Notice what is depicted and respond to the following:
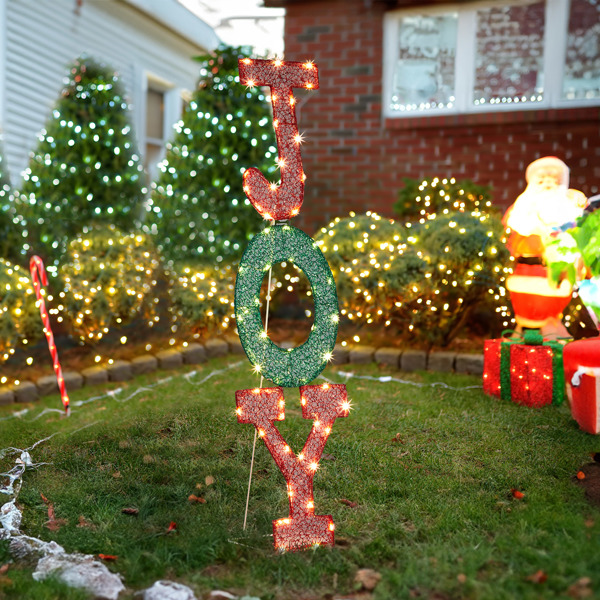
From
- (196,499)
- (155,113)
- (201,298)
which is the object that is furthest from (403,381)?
(155,113)

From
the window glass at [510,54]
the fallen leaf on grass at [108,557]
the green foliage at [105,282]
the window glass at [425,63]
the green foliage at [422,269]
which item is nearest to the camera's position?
the fallen leaf on grass at [108,557]

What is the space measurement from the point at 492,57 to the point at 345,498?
6166 mm

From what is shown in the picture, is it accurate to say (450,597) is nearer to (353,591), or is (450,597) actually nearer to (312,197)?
(353,591)

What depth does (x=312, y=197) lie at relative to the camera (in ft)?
28.2

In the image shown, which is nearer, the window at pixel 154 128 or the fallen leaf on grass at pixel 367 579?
the fallen leaf on grass at pixel 367 579

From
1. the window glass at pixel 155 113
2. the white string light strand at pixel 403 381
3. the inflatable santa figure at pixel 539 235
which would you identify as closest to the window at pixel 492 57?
the inflatable santa figure at pixel 539 235

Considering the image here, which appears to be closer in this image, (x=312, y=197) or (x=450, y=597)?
(x=450, y=597)

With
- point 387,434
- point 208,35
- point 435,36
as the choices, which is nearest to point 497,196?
point 435,36

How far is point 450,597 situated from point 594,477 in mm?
1361

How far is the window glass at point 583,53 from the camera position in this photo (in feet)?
24.4

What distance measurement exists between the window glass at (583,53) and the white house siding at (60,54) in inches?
225

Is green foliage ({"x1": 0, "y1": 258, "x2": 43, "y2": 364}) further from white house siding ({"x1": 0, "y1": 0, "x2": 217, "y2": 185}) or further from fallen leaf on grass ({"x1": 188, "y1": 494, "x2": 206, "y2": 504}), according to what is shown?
white house siding ({"x1": 0, "y1": 0, "x2": 217, "y2": 185})

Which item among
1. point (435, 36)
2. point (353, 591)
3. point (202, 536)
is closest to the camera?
point (353, 591)

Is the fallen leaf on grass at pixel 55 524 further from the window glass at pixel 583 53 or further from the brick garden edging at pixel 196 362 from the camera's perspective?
the window glass at pixel 583 53
